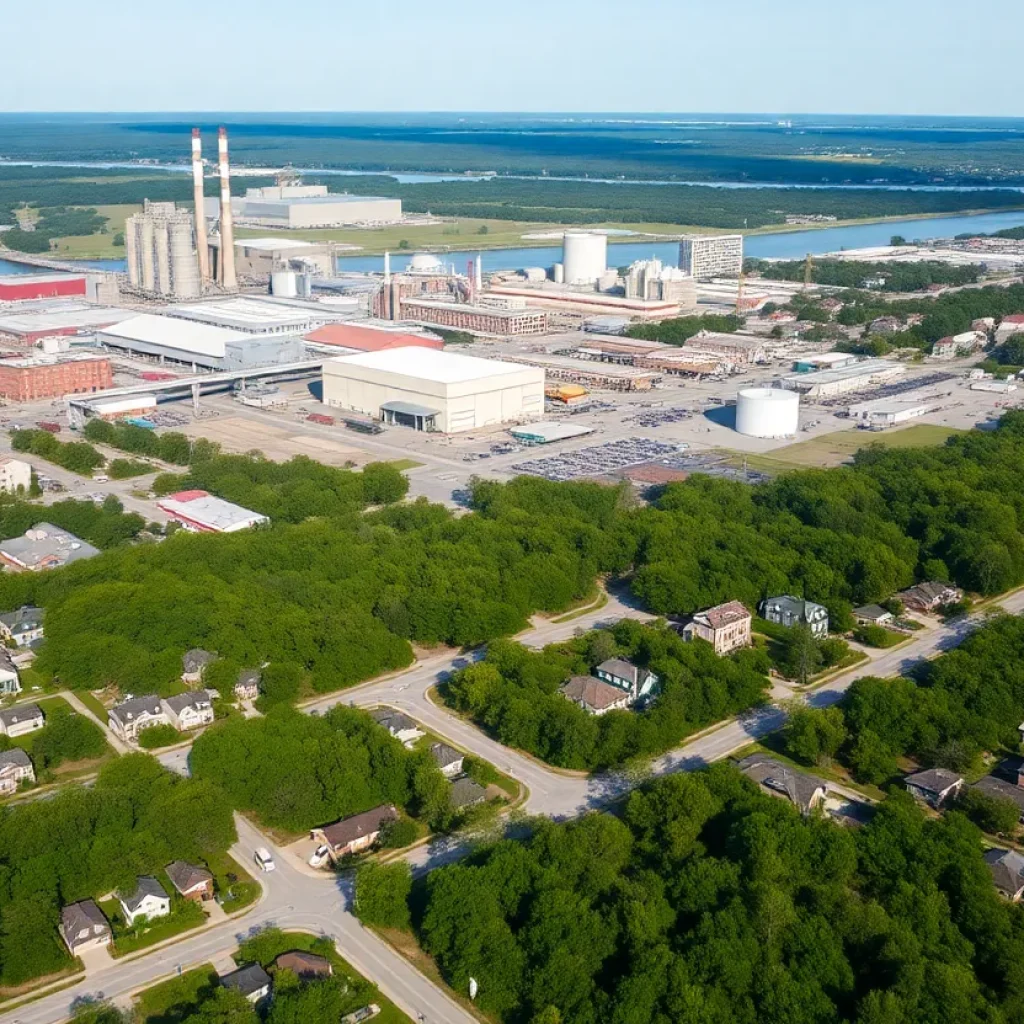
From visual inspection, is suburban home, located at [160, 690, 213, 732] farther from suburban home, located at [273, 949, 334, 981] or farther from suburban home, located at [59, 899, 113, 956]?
suburban home, located at [273, 949, 334, 981]

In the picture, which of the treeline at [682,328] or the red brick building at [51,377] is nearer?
the red brick building at [51,377]

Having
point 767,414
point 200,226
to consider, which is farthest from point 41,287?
point 767,414

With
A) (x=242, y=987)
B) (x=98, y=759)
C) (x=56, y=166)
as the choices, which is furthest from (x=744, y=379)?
(x=56, y=166)

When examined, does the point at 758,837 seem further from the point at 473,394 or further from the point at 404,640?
the point at 473,394

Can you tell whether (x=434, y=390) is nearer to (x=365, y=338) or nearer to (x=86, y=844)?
(x=365, y=338)

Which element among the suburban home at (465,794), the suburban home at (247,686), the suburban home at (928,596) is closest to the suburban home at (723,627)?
the suburban home at (928,596)

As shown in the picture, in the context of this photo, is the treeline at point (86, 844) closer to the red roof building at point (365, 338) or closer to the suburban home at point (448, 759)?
the suburban home at point (448, 759)
